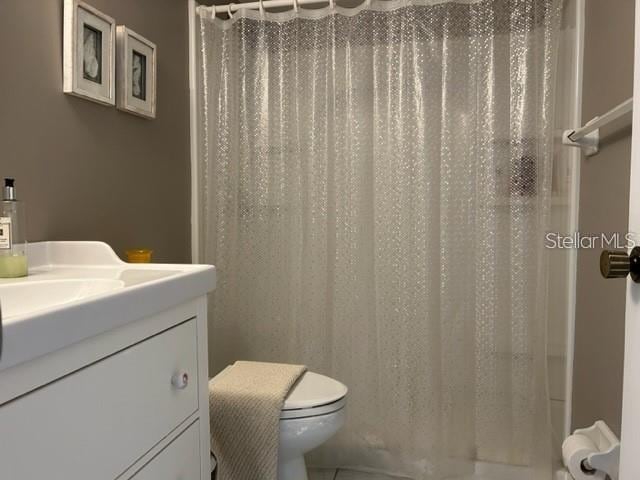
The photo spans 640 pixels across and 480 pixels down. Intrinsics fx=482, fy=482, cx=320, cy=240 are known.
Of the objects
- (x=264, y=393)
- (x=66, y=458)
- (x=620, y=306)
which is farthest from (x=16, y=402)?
(x=620, y=306)

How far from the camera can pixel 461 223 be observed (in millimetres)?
1768

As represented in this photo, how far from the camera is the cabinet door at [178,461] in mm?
863

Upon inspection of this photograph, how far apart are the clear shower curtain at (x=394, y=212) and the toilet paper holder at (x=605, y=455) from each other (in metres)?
0.46

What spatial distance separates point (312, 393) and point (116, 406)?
0.84m

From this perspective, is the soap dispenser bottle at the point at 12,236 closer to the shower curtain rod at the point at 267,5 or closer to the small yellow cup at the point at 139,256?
the small yellow cup at the point at 139,256

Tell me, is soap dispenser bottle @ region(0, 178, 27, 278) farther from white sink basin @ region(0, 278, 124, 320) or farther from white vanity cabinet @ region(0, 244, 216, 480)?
white vanity cabinet @ region(0, 244, 216, 480)

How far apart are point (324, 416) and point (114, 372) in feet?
2.77

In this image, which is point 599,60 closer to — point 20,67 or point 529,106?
point 529,106

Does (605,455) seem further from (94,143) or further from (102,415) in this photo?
(94,143)

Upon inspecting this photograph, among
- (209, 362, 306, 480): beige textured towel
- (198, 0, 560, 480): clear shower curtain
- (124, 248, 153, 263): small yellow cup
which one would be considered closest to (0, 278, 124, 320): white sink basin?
(124, 248, 153, 263): small yellow cup

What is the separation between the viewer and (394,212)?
5.94ft

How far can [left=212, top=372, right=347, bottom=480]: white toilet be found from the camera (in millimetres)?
1432

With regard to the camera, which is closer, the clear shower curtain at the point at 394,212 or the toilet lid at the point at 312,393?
the toilet lid at the point at 312,393

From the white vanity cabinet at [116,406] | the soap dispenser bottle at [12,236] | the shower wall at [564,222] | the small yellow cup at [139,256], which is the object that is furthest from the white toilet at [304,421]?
the shower wall at [564,222]
